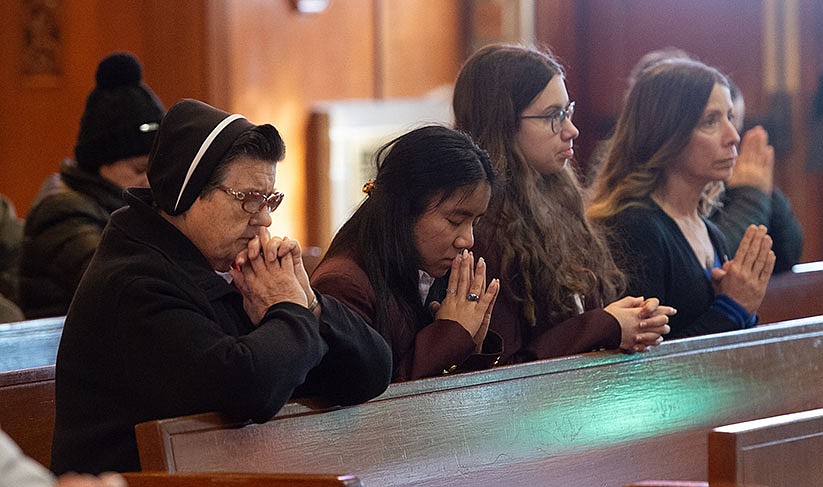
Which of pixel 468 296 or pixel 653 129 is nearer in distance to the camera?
pixel 468 296

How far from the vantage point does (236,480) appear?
6.98ft

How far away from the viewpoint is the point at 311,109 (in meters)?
8.42

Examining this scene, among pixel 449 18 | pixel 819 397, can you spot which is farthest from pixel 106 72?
pixel 449 18

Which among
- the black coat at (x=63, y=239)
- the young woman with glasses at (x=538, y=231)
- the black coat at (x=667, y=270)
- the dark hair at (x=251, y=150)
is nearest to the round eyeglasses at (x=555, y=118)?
the young woman with glasses at (x=538, y=231)

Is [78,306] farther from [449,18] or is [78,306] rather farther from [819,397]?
[449,18]

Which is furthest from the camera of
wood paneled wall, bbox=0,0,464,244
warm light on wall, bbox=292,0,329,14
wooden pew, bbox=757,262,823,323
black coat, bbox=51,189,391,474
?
warm light on wall, bbox=292,0,329,14

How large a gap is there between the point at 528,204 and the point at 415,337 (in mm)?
606

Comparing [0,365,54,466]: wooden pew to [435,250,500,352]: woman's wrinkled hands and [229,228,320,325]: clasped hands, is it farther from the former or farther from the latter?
[435,250,500,352]: woman's wrinkled hands

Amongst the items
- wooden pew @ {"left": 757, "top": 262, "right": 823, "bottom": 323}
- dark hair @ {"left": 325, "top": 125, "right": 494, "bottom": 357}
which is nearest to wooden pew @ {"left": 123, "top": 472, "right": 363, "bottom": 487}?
dark hair @ {"left": 325, "top": 125, "right": 494, "bottom": 357}

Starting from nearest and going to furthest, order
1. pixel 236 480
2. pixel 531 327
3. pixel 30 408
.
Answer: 1. pixel 236 480
2. pixel 30 408
3. pixel 531 327

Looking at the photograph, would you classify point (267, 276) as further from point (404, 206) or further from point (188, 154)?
point (404, 206)

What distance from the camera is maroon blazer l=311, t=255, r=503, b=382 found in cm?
299

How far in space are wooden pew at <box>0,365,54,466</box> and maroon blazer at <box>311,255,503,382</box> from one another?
75 centimetres

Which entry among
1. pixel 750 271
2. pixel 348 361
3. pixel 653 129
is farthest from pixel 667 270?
pixel 348 361
